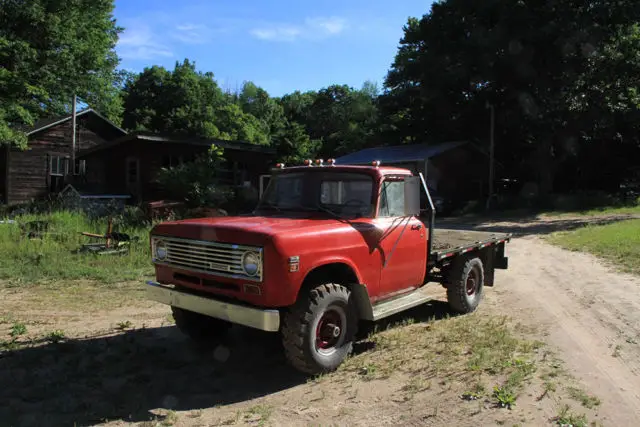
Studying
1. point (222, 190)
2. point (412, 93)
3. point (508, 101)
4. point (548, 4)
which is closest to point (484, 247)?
point (222, 190)

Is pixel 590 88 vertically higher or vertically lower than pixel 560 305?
higher

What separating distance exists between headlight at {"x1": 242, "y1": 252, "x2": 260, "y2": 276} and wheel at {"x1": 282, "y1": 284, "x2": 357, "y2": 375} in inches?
21.4

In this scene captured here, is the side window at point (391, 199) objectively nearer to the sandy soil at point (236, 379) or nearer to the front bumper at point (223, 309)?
the sandy soil at point (236, 379)

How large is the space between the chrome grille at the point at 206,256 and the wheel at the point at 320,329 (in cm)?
57

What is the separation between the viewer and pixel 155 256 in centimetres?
522

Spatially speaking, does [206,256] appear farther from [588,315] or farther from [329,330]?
[588,315]

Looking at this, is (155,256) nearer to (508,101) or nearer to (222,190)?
(222,190)

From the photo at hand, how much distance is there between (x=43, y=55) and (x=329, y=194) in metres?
19.5

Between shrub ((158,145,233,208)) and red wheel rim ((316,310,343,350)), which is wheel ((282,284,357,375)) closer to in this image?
red wheel rim ((316,310,343,350))

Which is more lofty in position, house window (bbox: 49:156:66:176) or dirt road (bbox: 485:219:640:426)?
house window (bbox: 49:156:66:176)

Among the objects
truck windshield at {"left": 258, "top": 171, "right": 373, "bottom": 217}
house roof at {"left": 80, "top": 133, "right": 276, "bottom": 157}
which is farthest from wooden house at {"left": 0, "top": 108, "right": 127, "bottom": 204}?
truck windshield at {"left": 258, "top": 171, "right": 373, "bottom": 217}

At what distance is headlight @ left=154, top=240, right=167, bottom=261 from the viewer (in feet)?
16.8

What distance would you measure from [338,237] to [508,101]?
29112 millimetres

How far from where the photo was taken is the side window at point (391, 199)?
18.1 feet
